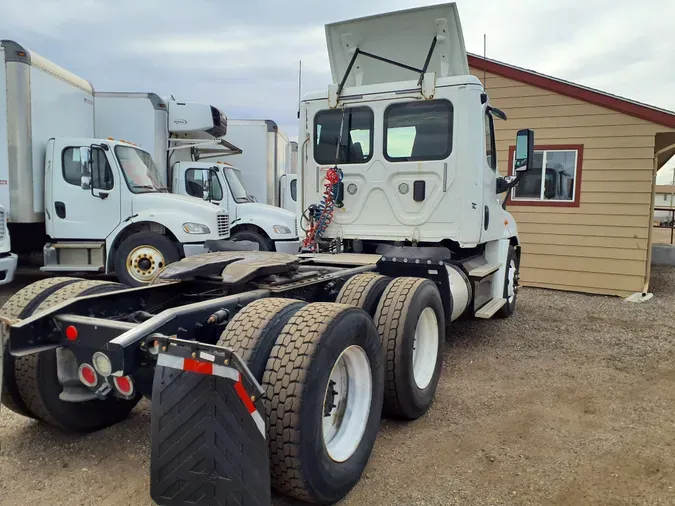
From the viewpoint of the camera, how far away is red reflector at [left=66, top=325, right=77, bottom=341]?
2.61 m

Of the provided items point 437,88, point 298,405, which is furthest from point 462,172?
point 298,405

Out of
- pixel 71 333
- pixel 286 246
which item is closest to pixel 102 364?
pixel 71 333

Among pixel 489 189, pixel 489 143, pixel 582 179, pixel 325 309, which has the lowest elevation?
pixel 325 309

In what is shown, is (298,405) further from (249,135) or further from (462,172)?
(249,135)

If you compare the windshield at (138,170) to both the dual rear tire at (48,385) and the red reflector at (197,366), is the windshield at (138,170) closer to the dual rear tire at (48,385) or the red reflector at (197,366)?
the dual rear tire at (48,385)

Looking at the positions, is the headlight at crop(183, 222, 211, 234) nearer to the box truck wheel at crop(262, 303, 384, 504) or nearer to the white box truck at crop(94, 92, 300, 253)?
the white box truck at crop(94, 92, 300, 253)

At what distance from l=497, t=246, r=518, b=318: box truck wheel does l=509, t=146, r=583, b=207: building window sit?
278cm

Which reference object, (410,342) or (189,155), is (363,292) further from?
(189,155)

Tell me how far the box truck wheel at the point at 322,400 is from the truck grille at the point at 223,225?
23.4 feet

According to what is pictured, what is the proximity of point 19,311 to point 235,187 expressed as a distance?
9.06 meters

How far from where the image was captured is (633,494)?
2879mm

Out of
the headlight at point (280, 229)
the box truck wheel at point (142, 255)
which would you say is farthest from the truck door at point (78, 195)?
the headlight at point (280, 229)

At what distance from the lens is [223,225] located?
9945 millimetres

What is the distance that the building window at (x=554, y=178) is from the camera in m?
9.59
